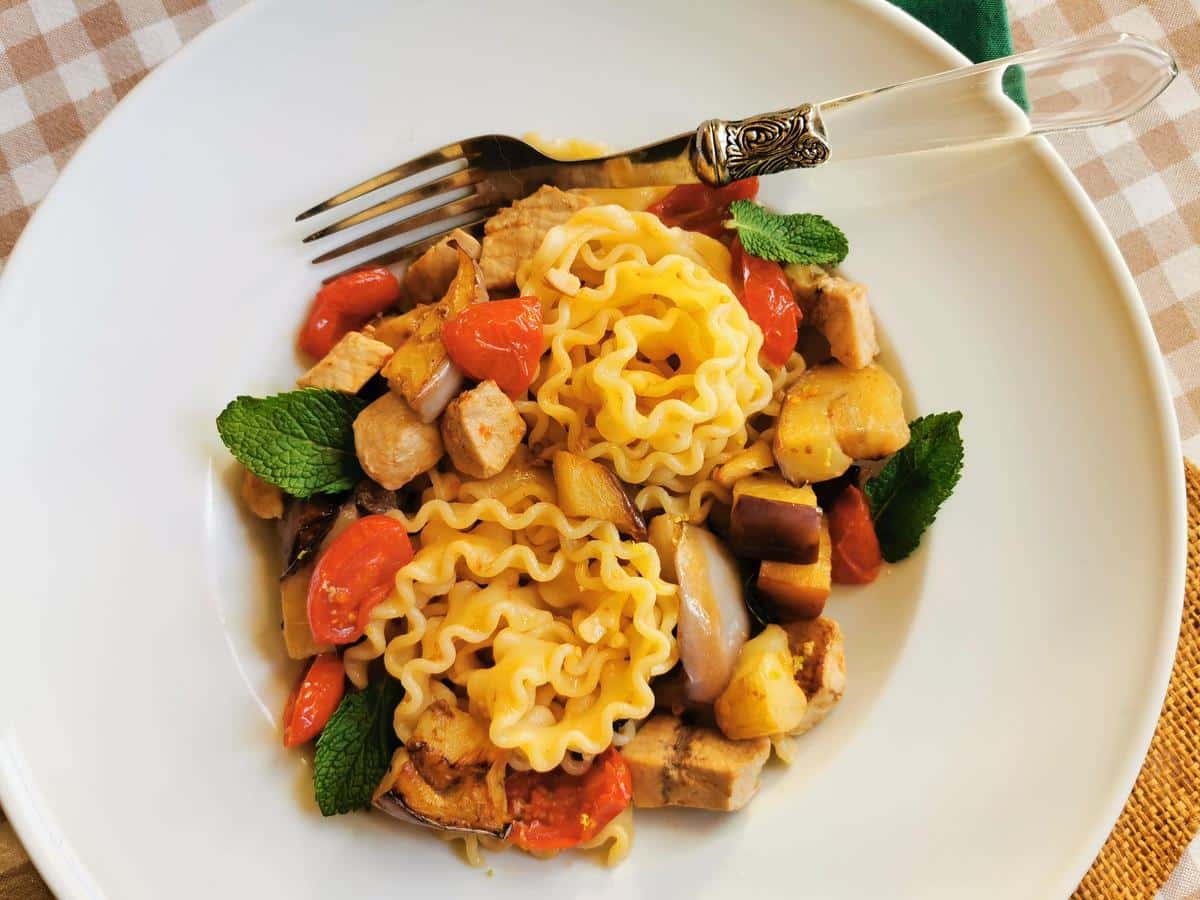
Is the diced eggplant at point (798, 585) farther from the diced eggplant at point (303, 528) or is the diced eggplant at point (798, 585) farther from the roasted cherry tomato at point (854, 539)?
the diced eggplant at point (303, 528)

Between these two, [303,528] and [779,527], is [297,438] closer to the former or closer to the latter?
[303,528]

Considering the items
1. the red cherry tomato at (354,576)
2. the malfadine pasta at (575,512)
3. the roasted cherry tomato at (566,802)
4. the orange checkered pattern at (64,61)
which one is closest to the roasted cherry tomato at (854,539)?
the malfadine pasta at (575,512)

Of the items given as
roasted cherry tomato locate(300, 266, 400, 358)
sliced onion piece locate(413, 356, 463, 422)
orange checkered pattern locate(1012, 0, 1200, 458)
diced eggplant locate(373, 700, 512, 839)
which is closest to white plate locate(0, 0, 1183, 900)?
roasted cherry tomato locate(300, 266, 400, 358)

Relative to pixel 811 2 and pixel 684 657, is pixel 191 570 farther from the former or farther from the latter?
pixel 811 2

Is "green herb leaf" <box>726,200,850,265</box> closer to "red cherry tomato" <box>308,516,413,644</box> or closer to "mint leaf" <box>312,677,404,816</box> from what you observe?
"red cherry tomato" <box>308,516,413,644</box>

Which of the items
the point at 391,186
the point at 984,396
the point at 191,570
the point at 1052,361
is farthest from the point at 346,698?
the point at 1052,361

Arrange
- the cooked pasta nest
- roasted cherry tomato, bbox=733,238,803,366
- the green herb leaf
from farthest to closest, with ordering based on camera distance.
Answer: roasted cherry tomato, bbox=733,238,803,366
the green herb leaf
the cooked pasta nest

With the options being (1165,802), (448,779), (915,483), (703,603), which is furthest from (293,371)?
(1165,802)
